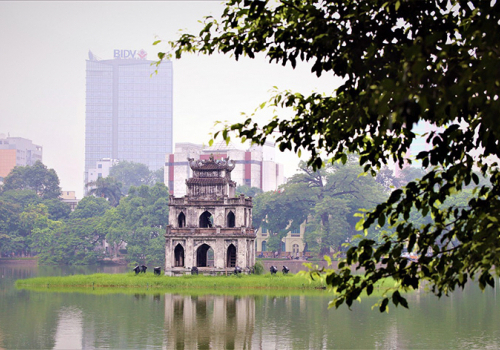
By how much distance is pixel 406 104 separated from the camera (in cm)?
774

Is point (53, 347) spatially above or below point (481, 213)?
below

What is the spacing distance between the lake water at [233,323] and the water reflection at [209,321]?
4 cm

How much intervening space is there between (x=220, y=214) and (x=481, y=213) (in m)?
44.5

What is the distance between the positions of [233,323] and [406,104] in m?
23.6

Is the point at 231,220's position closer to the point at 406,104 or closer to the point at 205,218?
the point at 205,218

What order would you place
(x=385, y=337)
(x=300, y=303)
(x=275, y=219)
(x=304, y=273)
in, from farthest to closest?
(x=275, y=219)
(x=300, y=303)
(x=385, y=337)
(x=304, y=273)

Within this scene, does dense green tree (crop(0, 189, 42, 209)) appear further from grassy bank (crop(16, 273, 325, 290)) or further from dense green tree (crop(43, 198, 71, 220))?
grassy bank (crop(16, 273, 325, 290))

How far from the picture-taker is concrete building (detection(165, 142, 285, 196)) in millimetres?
149000

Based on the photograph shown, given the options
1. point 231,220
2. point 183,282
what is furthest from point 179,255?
Answer: point 183,282

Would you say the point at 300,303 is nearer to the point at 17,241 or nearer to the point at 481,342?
the point at 481,342

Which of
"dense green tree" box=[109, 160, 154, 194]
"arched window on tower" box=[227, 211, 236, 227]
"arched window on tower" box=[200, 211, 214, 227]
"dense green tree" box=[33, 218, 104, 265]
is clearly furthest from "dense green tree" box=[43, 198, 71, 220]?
"dense green tree" box=[109, 160, 154, 194]

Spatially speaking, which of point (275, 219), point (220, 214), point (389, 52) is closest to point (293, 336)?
point (389, 52)

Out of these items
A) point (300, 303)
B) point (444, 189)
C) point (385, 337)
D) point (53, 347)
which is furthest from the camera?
point (300, 303)

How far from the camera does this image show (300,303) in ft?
125
